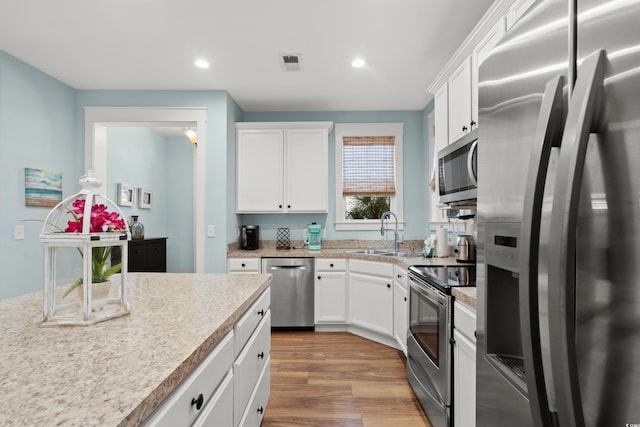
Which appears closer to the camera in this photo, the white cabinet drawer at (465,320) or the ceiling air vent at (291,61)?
the white cabinet drawer at (465,320)

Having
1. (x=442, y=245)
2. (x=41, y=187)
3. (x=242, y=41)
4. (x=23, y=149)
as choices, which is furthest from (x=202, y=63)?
(x=442, y=245)

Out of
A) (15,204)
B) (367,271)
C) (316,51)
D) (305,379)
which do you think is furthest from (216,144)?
(305,379)

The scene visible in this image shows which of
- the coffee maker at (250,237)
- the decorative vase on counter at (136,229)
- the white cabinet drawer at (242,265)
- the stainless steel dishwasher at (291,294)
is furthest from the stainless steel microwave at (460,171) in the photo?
the decorative vase on counter at (136,229)

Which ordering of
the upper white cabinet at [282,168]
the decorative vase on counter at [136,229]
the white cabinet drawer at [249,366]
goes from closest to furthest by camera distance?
the white cabinet drawer at [249,366] → the upper white cabinet at [282,168] → the decorative vase on counter at [136,229]

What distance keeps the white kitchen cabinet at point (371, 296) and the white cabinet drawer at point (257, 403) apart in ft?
5.29

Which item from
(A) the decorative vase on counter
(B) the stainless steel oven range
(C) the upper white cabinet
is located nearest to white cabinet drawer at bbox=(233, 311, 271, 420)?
(B) the stainless steel oven range

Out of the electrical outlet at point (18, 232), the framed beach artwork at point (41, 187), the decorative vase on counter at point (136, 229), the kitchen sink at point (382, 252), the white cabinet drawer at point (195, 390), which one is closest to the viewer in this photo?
the white cabinet drawer at point (195, 390)

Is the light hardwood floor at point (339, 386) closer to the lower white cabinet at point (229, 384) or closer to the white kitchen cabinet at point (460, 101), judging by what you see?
the lower white cabinet at point (229, 384)

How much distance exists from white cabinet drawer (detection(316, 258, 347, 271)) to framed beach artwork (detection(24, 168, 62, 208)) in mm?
2718

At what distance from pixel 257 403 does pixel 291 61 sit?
2658 mm

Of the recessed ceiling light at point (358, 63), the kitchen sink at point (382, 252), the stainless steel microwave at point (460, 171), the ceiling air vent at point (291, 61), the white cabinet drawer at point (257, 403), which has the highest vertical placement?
the ceiling air vent at point (291, 61)

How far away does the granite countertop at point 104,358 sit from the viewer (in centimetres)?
62

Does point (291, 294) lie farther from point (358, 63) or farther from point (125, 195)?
point (125, 195)

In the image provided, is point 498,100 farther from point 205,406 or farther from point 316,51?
point 316,51
